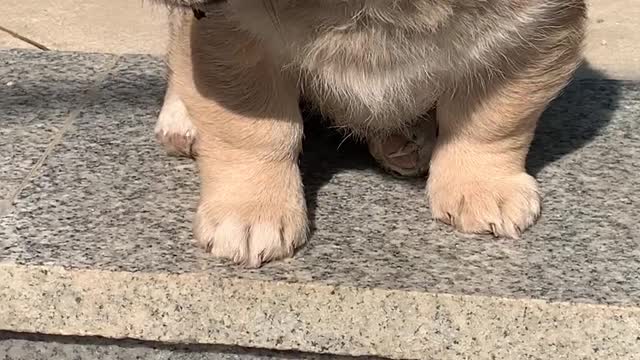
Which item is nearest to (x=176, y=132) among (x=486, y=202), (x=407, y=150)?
(x=407, y=150)

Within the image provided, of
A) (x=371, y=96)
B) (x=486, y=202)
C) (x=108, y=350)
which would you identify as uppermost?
(x=371, y=96)

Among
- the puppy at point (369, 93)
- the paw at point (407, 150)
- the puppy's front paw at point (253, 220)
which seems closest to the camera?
the puppy at point (369, 93)

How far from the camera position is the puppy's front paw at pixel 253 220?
5.85 feet

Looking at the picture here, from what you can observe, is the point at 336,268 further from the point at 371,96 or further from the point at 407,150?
the point at 407,150

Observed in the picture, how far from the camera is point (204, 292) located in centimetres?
172

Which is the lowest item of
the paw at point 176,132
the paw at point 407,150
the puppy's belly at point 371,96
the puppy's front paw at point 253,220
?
the paw at point 407,150

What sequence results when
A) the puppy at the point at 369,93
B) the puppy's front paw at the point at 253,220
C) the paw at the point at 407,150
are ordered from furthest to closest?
the paw at the point at 407,150 → the puppy's front paw at the point at 253,220 → the puppy at the point at 369,93

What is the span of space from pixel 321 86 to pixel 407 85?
16 centimetres

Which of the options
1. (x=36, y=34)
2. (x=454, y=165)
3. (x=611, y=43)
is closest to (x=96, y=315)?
(x=454, y=165)

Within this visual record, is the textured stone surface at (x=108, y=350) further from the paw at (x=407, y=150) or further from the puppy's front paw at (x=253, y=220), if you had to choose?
the paw at (x=407, y=150)

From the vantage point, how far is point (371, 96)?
69.8 inches

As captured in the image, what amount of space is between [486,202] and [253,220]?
44 cm

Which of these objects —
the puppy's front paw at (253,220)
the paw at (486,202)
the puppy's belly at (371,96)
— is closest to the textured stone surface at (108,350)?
the puppy's front paw at (253,220)

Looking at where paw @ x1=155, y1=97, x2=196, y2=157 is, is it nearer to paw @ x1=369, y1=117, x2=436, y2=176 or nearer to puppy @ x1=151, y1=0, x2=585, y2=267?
puppy @ x1=151, y1=0, x2=585, y2=267
